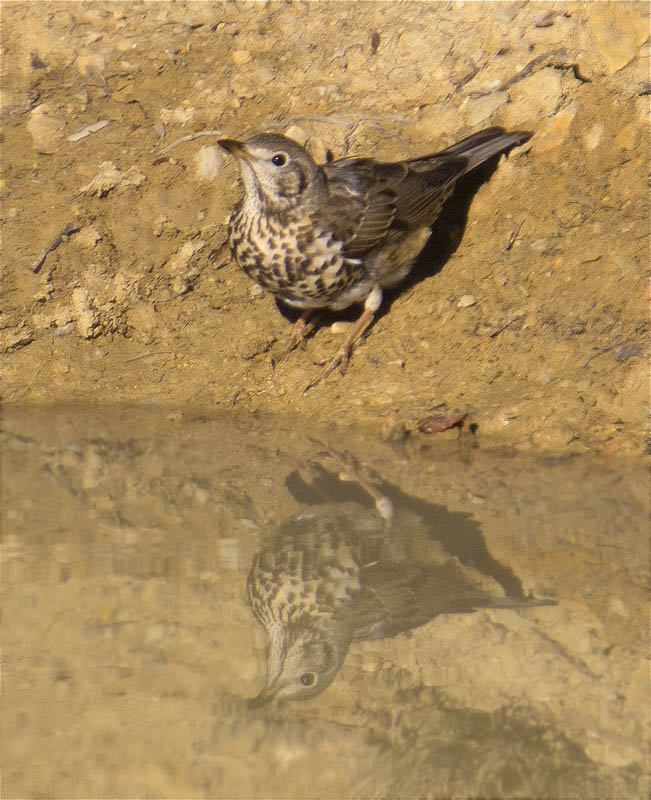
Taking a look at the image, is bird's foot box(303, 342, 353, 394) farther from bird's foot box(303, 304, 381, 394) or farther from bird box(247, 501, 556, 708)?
bird box(247, 501, 556, 708)

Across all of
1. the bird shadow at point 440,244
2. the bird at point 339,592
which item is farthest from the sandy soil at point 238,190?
the bird at point 339,592

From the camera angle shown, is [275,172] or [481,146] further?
[481,146]

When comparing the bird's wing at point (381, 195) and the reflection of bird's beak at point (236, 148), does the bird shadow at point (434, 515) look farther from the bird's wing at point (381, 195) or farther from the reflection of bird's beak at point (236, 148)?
the reflection of bird's beak at point (236, 148)

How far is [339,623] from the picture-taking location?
3.49 meters

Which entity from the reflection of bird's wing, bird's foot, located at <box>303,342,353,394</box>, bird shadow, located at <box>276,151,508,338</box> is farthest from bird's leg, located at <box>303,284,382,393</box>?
the reflection of bird's wing

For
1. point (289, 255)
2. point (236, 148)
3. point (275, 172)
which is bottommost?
point (289, 255)

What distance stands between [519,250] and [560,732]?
2818 millimetres

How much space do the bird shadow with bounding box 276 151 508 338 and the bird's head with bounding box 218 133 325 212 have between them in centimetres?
80

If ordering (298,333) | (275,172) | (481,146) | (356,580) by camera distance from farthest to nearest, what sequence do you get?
(298,333) < (481,146) < (275,172) < (356,580)

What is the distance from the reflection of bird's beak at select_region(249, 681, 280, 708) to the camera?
3156mm

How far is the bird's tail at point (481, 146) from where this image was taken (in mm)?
4770

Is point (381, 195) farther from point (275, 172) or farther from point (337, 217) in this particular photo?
point (275, 172)

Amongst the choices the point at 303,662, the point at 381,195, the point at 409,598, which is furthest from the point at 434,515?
the point at 381,195

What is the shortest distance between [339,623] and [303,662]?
0.82ft
